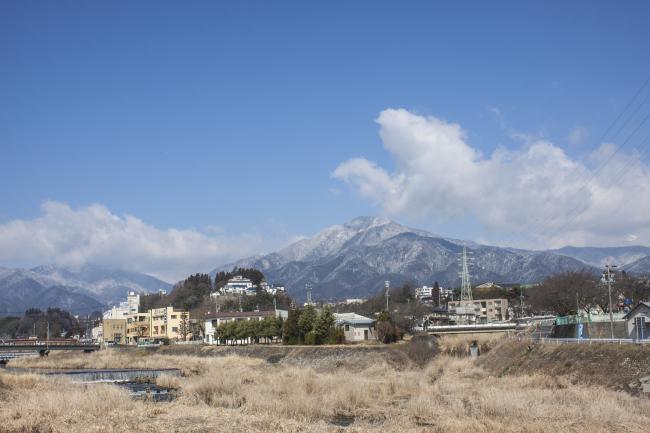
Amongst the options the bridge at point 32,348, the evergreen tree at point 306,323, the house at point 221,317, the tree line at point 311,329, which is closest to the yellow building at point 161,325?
the house at point 221,317

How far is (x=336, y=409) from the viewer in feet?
107

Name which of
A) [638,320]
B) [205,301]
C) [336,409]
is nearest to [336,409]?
[336,409]

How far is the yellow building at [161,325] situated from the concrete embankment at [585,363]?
83059 mm

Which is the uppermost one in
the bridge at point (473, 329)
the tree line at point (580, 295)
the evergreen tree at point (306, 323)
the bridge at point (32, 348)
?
the tree line at point (580, 295)

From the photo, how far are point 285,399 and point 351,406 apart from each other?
3676 millimetres

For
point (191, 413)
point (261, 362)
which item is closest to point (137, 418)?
point (191, 413)

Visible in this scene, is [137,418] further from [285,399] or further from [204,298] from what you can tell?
[204,298]

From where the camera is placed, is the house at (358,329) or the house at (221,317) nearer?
the house at (358,329)

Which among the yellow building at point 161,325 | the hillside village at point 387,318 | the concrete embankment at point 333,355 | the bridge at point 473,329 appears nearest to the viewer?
the hillside village at point 387,318

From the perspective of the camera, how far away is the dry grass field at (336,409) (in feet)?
81.5

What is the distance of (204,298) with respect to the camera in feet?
569

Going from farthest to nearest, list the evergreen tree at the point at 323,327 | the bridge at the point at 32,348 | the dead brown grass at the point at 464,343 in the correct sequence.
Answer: the bridge at the point at 32,348 → the evergreen tree at the point at 323,327 → the dead brown grass at the point at 464,343

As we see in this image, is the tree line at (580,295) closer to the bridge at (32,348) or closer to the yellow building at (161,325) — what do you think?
the yellow building at (161,325)

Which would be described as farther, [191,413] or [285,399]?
[285,399]
